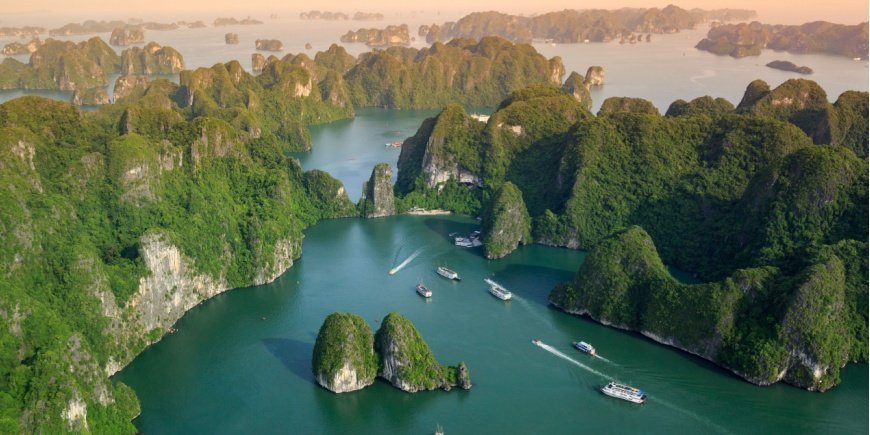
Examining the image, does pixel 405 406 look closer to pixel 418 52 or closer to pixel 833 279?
pixel 833 279

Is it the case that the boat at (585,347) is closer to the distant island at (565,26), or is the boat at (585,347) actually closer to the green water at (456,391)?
the green water at (456,391)

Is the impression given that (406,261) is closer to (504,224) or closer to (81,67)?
(504,224)

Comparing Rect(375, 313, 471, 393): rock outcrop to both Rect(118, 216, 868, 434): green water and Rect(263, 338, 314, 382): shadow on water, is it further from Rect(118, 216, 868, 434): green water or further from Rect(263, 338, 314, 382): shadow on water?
Rect(263, 338, 314, 382): shadow on water

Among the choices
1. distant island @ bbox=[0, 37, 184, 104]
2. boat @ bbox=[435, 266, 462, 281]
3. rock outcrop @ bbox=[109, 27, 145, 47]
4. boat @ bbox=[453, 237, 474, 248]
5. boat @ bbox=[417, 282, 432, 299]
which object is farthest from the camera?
rock outcrop @ bbox=[109, 27, 145, 47]

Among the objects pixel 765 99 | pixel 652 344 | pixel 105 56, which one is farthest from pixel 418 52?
pixel 652 344

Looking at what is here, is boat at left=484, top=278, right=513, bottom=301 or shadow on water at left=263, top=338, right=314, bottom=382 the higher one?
boat at left=484, top=278, right=513, bottom=301

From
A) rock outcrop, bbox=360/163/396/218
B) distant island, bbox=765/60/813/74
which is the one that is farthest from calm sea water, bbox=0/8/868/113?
rock outcrop, bbox=360/163/396/218
